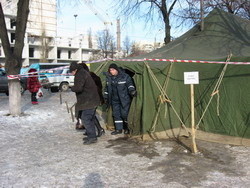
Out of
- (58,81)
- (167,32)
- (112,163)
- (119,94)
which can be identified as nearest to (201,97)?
(119,94)

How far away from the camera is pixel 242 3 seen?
17.5m

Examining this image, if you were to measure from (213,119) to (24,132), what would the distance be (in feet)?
15.6

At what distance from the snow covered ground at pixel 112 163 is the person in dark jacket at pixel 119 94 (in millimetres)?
469

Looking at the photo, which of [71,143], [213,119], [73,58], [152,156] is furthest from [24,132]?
[73,58]

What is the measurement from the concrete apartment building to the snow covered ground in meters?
41.6

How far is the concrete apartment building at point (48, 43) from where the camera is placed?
153ft

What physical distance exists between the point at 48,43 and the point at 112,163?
158ft

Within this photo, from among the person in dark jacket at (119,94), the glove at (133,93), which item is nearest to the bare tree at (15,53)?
the person in dark jacket at (119,94)

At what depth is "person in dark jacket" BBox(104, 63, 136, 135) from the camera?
6.45 m

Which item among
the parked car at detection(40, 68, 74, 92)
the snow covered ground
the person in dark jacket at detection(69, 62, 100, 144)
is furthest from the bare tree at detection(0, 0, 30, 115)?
the parked car at detection(40, 68, 74, 92)

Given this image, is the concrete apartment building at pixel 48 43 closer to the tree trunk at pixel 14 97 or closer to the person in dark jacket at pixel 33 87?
the person in dark jacket at pixel 33 87

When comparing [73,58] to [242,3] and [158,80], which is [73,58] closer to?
[242,3]

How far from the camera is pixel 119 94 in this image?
21.4ft

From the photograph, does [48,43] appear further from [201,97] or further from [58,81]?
[201,97]
